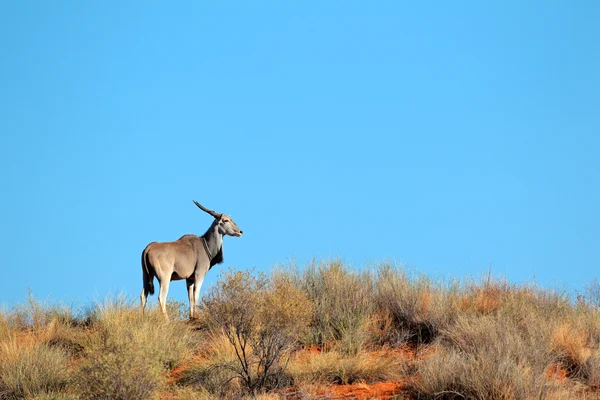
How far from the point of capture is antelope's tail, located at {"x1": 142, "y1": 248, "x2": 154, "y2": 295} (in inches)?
674

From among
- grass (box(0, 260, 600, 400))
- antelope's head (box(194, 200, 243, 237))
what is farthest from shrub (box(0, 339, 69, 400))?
antelope's head (box(194, 200, 243, 237))

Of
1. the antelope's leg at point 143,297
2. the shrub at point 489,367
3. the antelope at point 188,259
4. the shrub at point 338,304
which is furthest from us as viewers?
the antelope at point 188,259

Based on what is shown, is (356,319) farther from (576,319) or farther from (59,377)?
(59,377)

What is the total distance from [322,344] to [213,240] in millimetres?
5529

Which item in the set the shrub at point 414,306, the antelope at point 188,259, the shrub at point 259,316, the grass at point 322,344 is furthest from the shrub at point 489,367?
the antelope at point 188,259

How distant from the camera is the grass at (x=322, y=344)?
11.0 metres

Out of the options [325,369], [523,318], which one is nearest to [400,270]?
[523,318]

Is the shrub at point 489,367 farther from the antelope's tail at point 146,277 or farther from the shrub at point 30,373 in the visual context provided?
the antelope's tail at point 146,277

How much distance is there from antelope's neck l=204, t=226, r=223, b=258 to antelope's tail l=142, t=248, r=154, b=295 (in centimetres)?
208

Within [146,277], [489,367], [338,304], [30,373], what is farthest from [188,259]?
[489,367]

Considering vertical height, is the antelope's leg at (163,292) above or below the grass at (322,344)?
above

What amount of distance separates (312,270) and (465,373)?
614 centimetres

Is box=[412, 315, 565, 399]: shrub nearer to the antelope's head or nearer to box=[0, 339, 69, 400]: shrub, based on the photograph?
box=[0, 339, 69, 400]: shrub

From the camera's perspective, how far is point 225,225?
19.1 m
